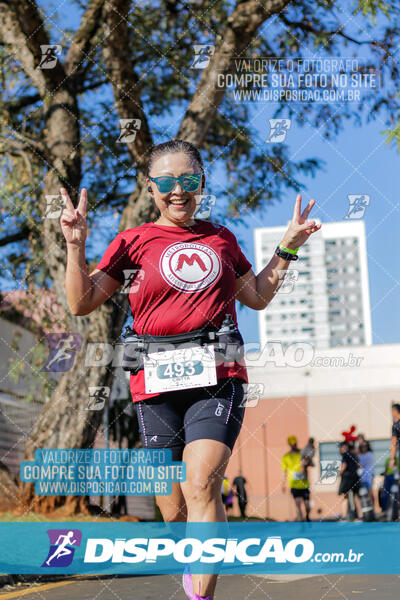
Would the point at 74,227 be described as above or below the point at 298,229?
below

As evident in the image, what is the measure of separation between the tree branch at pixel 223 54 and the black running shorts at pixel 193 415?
7981mm

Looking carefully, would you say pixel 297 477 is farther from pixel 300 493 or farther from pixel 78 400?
pixel 78 400

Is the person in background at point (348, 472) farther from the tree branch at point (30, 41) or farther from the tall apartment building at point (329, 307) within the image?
the tall apartment building at point (329, 307)

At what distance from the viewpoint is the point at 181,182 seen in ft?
11.0

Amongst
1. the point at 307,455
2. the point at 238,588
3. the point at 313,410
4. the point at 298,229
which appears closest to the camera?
the point at 298,229

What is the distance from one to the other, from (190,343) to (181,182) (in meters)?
0.64

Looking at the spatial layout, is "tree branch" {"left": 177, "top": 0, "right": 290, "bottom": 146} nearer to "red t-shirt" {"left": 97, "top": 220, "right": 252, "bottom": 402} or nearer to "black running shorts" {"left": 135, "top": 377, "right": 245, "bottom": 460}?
"red t-shirt" {"left": 97, "top": 220, "right": 252, "bottom": 402}

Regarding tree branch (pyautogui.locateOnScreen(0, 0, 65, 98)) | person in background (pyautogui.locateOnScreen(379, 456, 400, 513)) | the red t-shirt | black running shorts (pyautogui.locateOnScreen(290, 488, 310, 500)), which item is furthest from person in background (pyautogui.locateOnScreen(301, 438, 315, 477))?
the red t-shirt

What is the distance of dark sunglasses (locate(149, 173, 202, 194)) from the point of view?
3342 mm

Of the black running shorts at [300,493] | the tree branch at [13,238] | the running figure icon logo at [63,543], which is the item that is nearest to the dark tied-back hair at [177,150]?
the running figure icon logo at [63,543]

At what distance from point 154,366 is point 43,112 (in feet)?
31.7

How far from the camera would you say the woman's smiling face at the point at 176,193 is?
11.0ft

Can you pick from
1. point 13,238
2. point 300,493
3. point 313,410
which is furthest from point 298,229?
point 313,410

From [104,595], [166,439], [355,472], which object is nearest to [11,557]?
[104,595]
